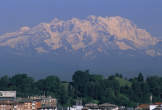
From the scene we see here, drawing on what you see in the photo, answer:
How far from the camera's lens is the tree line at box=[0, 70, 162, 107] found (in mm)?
156375

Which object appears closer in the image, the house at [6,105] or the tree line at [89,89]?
the house at [6,105]

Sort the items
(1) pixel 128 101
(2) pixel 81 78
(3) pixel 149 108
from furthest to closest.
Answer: (2) pixel 81 78, (1) pixel 128 101, (3) pixel 149 108

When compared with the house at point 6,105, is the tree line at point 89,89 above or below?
above

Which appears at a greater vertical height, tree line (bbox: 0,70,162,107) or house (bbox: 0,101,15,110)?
tree line (bbox: 0,70,162,107)

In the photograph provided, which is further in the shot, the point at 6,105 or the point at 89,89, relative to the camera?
the point at 89,89

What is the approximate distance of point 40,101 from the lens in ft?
424

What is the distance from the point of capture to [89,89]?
165 metres

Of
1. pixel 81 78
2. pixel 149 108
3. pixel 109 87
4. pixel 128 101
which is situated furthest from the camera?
pixel 81 78

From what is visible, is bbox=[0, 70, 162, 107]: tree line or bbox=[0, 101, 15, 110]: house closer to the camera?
bbox=[0, 101, 15, 110]: house

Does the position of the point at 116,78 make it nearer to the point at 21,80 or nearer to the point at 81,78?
the point at 81,78

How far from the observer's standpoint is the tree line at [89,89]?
156375 millimetres

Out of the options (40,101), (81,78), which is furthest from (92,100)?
(40,101)

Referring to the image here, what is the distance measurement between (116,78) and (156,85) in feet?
37.7

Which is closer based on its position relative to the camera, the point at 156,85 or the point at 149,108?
the point at 149,108
